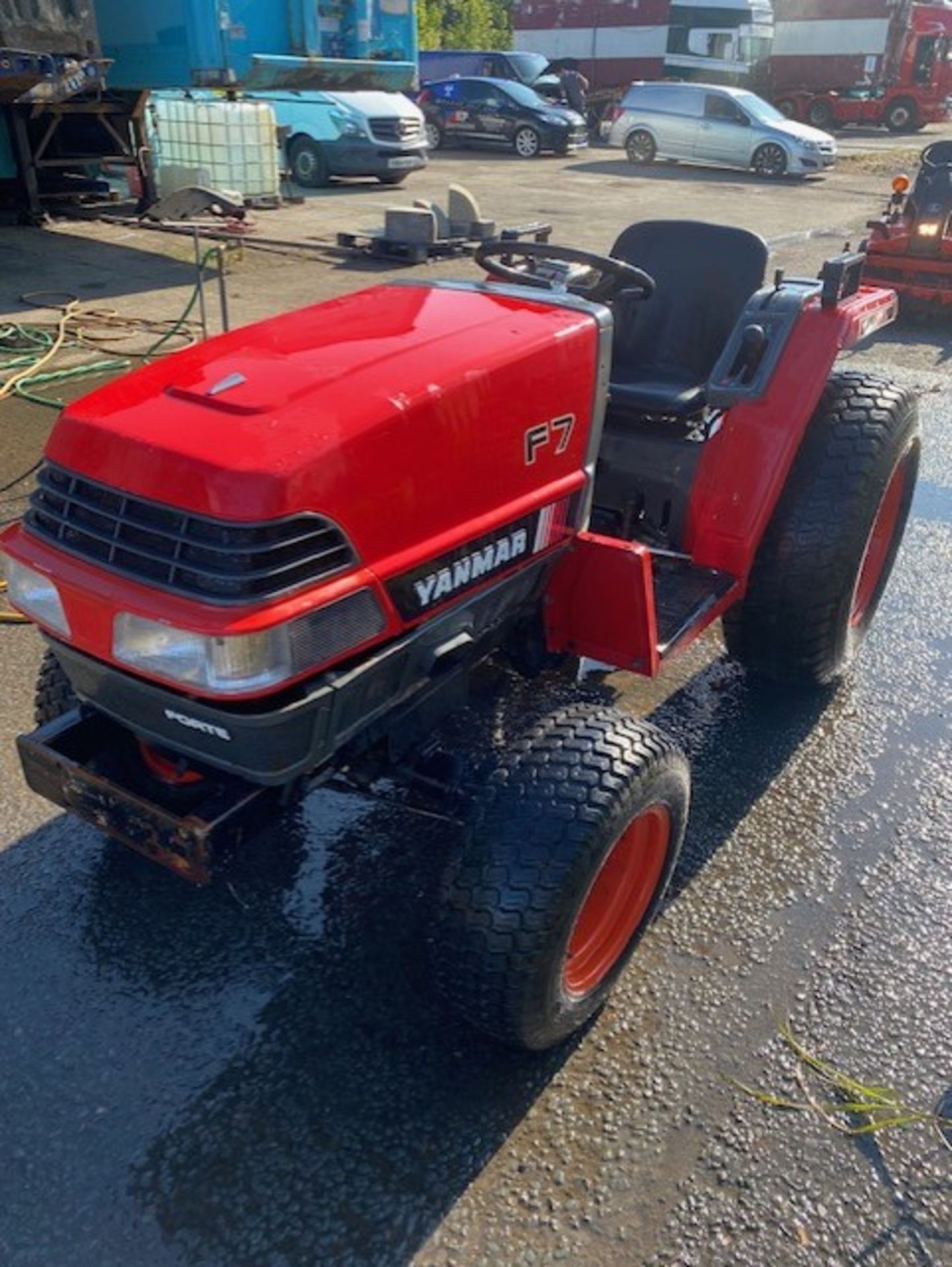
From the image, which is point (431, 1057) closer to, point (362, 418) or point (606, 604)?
point (606, 604)

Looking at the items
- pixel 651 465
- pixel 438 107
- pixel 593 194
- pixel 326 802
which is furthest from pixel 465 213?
pixel 438 107

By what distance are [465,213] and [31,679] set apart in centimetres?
804

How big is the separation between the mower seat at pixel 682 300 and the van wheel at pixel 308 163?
11.8 meters

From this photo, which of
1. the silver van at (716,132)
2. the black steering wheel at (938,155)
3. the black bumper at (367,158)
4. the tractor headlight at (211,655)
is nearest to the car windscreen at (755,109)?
the silver van at (716,132)

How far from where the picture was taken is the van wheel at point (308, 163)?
13945 mm

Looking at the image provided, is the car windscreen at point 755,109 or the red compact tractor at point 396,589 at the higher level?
the red compact tractor at point 396,589

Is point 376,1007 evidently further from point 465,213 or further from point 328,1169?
point 465,213

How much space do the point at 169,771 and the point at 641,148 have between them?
19654mm

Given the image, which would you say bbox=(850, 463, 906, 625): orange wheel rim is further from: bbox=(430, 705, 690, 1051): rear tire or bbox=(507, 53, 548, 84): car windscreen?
bbox=(507, 53, 548, 84): car windscreen

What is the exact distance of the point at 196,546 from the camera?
5.98ft

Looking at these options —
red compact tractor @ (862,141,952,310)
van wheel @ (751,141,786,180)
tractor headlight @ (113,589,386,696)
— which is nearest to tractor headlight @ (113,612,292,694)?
tractor headlight @ (113,589,386,696)

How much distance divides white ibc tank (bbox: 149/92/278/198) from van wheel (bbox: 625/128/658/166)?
9.34m

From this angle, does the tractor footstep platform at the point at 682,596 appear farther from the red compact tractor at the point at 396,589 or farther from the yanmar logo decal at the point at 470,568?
the yanmar logo decal at the point at 470,568

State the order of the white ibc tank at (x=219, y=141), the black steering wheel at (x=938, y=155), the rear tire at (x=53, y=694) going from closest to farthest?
the rear tire at (x=53, y=694) → the black steering wheel at (x=938, y=155) → the white ibc tank at (x=219, y=141)
